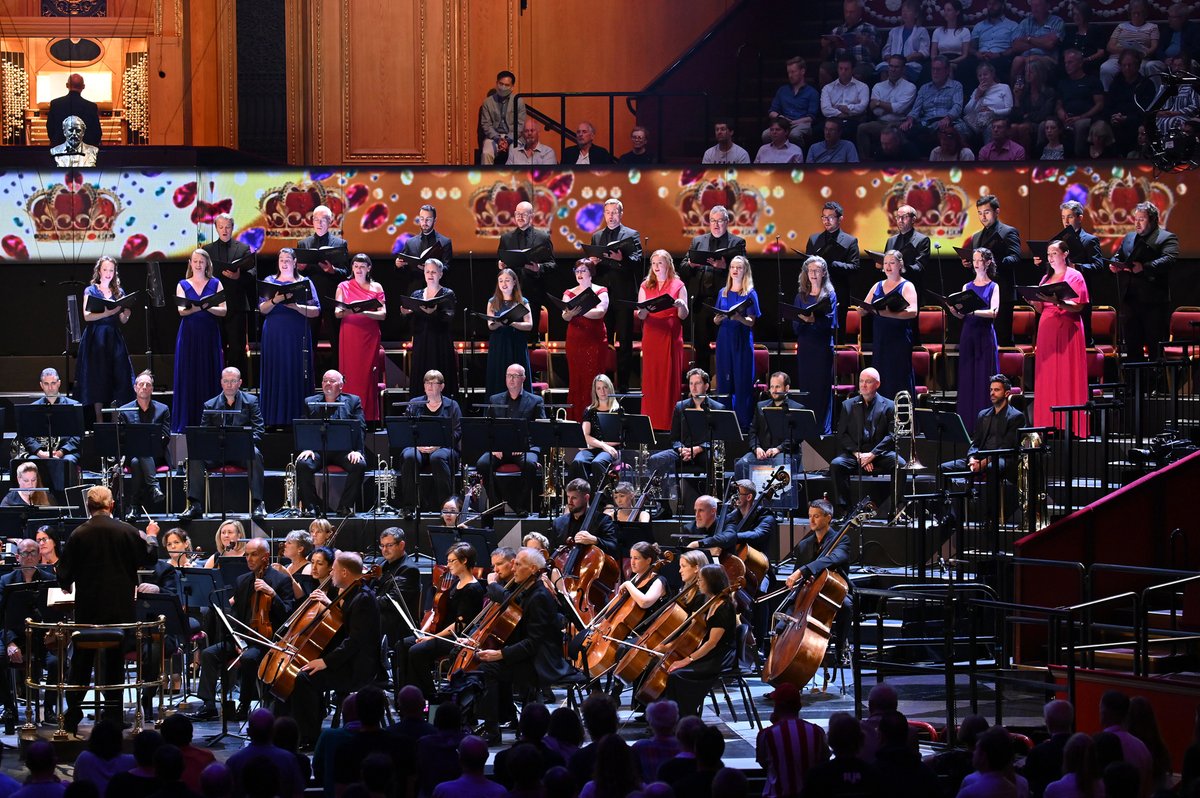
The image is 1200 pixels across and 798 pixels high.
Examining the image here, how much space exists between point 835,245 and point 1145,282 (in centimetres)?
266

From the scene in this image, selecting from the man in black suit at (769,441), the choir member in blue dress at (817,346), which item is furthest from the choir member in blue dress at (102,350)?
the choir member in blue dress at (817,346)

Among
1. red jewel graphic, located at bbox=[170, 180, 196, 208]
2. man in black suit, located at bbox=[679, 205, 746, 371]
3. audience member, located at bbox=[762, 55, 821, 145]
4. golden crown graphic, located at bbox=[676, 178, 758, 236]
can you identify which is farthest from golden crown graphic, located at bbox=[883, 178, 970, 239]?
red jewel graphic, located at bbox=[170, 180, 196, 208]

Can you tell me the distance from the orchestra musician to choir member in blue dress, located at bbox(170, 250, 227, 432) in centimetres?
200

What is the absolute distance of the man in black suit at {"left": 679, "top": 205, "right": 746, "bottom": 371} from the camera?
50.2 feet

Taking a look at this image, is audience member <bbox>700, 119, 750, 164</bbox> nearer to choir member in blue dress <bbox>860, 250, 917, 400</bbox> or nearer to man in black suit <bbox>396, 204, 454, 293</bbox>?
choir member in blue dress <bbox>860, 250, 917, 400</bbox>

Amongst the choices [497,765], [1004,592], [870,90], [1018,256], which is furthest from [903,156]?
[497,765]

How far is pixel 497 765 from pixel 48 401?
8.51m

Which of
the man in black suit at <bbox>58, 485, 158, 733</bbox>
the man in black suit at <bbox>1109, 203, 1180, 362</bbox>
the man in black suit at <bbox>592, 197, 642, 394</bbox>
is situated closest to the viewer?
the man in black suit at <bbox>58, 485, 158, 733</bbox>

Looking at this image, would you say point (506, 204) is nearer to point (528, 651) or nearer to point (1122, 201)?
point (1122, 201)

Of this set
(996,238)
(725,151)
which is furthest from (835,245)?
(725,151)

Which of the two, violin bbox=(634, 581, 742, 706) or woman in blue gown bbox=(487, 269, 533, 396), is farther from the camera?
woman in blue gown bbox=(487, 269, 533, 396)

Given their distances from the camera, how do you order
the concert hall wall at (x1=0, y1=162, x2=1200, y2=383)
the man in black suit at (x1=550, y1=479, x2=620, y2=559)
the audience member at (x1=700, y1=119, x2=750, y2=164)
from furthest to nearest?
the audience member at (x1=700, y1=119, x2=750, y2=164) → the concert hall wall at (x1=0, y1=162, x2=1200, y2=383) → the man in black suit at (x1=550, y1=479, x2=620, y2=559)

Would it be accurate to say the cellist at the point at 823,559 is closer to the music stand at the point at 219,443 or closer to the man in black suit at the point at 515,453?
the man in black suit at the point at 515,453

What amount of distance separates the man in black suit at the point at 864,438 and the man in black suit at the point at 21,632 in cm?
590
